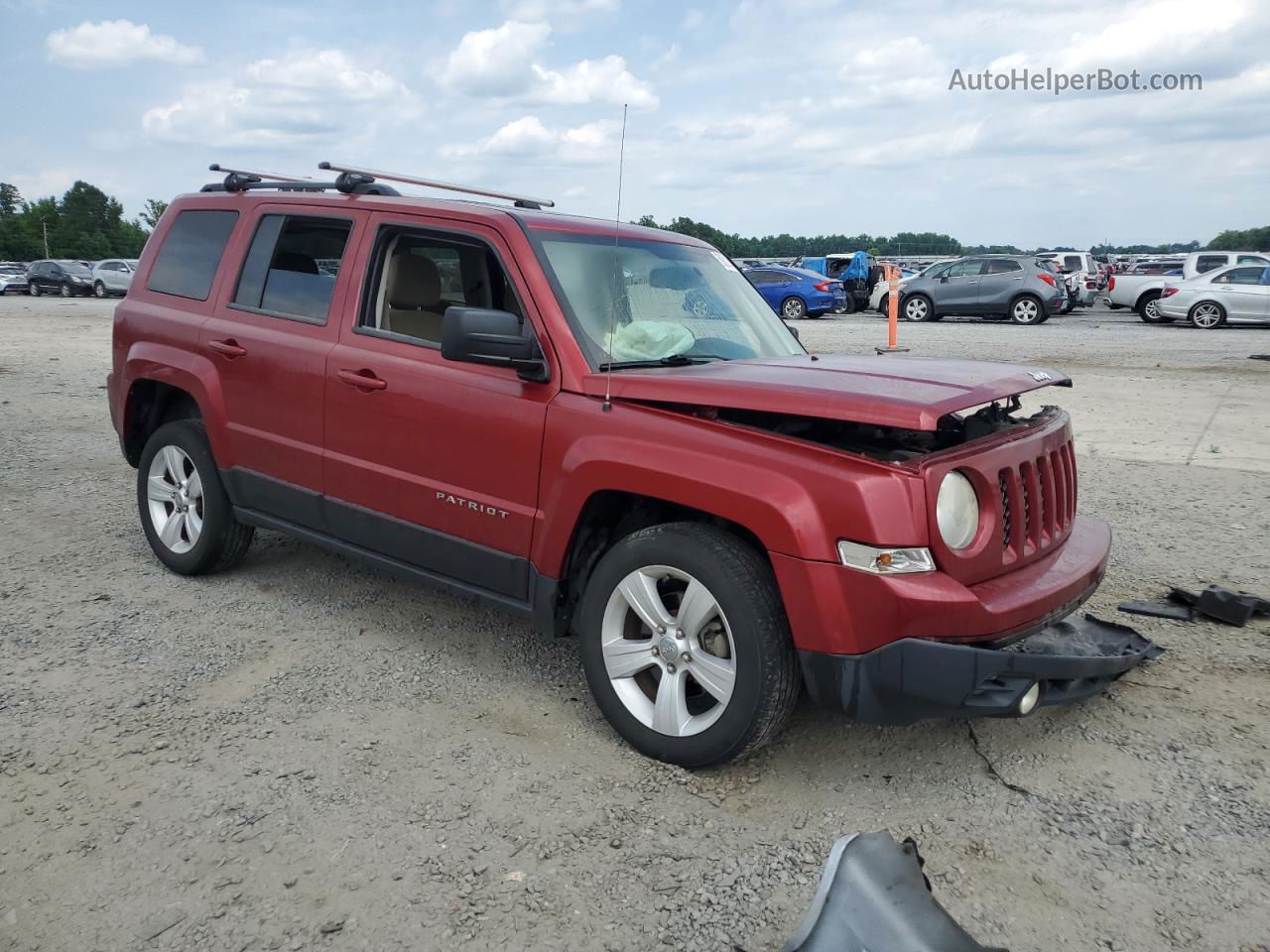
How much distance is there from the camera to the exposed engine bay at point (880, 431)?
3270 millimetres

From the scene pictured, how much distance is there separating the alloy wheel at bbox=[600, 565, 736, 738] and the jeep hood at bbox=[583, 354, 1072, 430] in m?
0.59

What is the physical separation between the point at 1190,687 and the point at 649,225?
9.95 ft

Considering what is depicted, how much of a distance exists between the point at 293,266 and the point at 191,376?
30.6 inches

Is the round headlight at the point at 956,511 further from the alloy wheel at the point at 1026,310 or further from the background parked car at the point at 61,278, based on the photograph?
the background parked car at the point at 61,278

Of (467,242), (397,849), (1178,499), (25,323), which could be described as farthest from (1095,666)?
(25,323)

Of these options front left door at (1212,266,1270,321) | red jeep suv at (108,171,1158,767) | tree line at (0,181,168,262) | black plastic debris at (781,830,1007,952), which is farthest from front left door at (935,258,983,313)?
tree line at (0,181,168,262)

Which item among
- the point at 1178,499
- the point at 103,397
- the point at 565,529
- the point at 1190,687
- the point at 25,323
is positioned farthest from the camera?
the point at 25,323

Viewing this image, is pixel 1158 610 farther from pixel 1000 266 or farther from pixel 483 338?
pixel 1000 266

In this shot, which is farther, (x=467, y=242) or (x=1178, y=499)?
(x=1178, y=499)

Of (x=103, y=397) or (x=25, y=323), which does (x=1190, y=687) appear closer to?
(x=103, y=397)

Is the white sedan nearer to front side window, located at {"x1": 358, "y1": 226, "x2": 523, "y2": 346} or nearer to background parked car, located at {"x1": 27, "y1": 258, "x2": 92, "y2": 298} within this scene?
front side window, located at {"x1": 358, "y1": 226, "x2": 523, "y2": 346}

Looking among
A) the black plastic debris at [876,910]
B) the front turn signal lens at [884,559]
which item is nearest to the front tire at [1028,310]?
the front turn signal lens at [884,559]

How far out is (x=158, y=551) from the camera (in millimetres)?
5211

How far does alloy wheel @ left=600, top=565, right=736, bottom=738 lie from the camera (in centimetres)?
319
